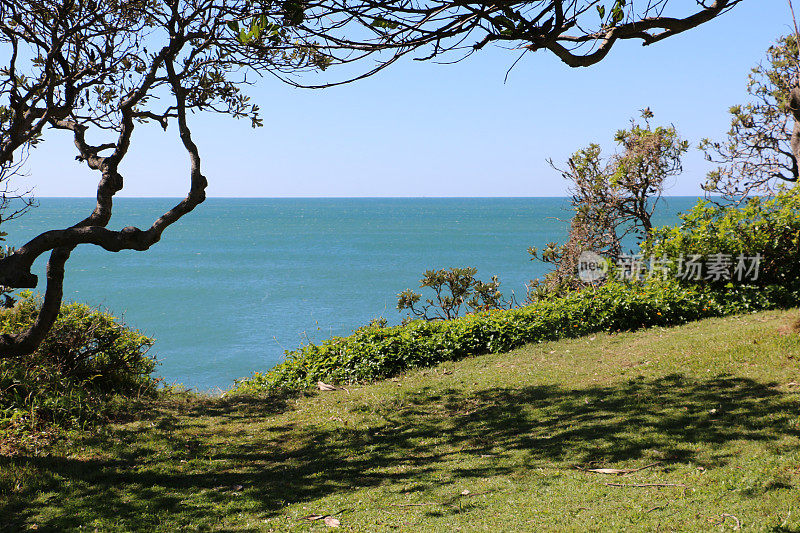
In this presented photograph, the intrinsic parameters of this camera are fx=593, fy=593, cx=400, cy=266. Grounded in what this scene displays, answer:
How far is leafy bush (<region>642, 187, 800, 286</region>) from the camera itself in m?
10.9

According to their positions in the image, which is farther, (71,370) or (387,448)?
(71,370)

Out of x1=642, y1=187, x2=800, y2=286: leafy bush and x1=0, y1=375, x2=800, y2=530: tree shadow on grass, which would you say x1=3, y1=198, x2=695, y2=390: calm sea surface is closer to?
x1=642, y1=187, x2=800, y2=286: leafy bush

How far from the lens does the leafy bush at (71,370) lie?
7332 mm

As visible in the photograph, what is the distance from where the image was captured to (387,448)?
21.8 ft

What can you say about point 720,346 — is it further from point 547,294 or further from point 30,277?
point 30,277

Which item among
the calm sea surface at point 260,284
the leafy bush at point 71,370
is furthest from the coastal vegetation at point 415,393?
the calm sea surface at point 260,284

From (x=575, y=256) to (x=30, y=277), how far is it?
12.3 m

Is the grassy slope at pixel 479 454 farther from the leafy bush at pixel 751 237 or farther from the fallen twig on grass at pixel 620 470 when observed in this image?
the leafy bush at pixel 751 237

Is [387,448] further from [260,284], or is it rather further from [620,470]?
[260,284]

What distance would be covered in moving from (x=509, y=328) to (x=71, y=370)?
23.3 feet

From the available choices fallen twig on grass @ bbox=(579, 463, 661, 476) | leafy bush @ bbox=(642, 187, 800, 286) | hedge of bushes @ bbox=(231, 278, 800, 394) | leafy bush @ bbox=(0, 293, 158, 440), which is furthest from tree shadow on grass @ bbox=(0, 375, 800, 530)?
leafy bush @ bbox=(642, 187, 800, 286)

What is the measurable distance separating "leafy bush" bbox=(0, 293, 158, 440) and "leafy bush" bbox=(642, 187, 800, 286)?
9.69 meters

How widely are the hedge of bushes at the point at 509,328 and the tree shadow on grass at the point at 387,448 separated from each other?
87.1 inches

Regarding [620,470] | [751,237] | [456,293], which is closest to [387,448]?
[620,470]
